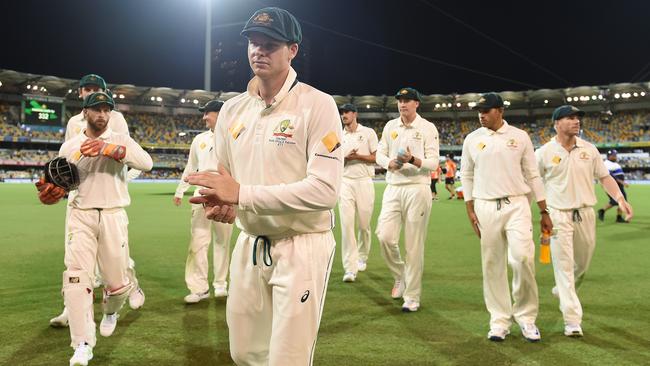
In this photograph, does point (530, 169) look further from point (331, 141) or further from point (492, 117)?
point (331, 141)

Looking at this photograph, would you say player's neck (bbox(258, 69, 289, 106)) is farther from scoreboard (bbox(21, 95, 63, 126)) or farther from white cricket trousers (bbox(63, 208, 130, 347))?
scoreboard (bbox(21, 95, 63, 126))

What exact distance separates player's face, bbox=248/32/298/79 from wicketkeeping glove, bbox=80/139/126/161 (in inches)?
90.0

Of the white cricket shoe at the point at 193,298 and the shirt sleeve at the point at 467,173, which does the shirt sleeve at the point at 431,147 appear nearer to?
the shirt sleeve at the point at 467,173

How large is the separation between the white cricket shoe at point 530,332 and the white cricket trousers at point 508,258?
0.06 meters

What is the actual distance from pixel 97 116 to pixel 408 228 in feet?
13.0

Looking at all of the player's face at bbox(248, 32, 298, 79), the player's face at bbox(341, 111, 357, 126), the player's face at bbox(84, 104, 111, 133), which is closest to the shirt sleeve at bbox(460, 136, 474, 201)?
the player's face at bbox(341, 111, 357, 126)

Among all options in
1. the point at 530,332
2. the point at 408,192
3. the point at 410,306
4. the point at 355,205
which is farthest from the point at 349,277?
the point at 530,332

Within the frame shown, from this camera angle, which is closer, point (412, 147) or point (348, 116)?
point (412, 147)

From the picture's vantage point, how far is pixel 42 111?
4981cm

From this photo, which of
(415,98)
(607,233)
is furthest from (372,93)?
(415,98)

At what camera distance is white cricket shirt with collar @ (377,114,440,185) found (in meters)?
6.68

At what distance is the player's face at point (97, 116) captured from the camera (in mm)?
4875

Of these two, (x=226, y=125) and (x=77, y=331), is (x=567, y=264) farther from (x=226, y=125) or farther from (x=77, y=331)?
(x=77, y=331)

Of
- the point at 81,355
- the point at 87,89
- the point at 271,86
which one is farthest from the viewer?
the point at 87,89
